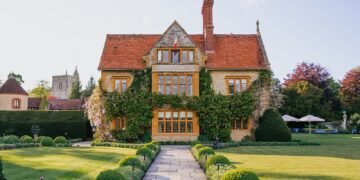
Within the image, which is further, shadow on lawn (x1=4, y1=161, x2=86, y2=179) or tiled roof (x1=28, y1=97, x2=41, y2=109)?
tiled roof (x1=28, y1=97, x2=41, y2=109)

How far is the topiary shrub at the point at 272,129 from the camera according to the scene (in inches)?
1305

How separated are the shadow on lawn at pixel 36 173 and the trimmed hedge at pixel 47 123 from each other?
23.9 metres

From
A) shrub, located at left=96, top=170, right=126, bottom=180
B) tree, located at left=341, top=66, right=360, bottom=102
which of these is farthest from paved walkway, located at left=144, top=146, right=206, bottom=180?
tree, located at left=341, top=66, right=360, bottom=102

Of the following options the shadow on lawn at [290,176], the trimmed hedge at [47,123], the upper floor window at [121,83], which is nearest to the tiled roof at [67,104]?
the trimmed hedge at [47,123]

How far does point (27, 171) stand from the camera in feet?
48.1

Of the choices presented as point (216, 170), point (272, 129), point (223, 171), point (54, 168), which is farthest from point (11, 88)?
point (223, 171)

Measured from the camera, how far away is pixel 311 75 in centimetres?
6488

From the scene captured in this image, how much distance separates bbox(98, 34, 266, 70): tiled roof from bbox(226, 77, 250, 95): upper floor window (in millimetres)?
1068

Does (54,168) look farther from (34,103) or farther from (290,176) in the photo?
(34,103)

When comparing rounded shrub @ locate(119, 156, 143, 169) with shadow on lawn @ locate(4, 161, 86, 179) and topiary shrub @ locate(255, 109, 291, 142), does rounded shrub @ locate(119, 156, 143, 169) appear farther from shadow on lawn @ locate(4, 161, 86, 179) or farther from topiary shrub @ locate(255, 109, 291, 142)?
topiary shrub @ locate(255, 109, 291, 142)

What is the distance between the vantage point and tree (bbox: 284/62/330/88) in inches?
2549

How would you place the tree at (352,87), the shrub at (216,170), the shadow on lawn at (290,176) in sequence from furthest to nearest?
1. the tree at (352,87)
2. the shadow on lawn at (290,176)
3. the shrub at (216,170)

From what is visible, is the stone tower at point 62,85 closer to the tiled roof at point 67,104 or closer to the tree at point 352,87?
the tiled roof at point 67,104

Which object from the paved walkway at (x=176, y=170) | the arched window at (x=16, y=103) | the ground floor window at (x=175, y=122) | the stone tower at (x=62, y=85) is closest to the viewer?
the paved walkway at (x=176, y=170)
